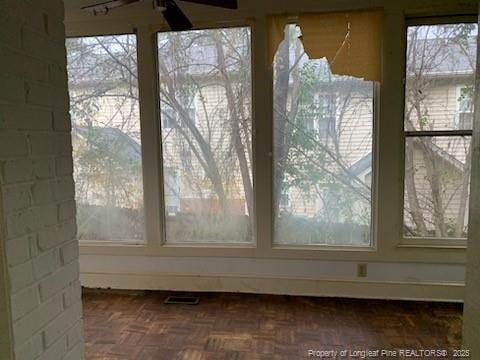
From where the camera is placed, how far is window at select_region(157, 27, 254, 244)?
2852mm

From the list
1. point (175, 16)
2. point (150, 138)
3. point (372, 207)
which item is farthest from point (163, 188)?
point (372, 207)

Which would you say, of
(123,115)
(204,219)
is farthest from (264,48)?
(204,219)

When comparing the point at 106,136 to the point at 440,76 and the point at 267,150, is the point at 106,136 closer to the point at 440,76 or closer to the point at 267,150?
the point at 267,150

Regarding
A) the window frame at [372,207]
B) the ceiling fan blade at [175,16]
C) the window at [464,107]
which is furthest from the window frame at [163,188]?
the window at [464,107]

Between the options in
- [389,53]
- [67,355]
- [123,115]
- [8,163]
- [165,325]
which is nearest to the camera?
[8,163]

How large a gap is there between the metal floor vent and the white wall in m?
0.15

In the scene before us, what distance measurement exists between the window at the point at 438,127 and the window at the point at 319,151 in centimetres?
34

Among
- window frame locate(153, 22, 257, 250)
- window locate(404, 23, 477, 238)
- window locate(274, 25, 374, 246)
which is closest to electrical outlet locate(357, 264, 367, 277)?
window locate(274, 25, 374, 246)

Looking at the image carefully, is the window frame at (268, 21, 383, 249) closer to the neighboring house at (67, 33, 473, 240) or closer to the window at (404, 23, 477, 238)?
the neighboring house at (67, 33, 473, 240)

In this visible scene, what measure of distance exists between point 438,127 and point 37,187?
9.10ft

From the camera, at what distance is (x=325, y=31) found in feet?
8.79

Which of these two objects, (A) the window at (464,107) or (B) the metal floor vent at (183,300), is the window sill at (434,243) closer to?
(A) the window at (464,107)

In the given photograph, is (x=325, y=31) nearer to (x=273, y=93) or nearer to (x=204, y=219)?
(x=273, y=93)

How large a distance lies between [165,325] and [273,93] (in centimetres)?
198
